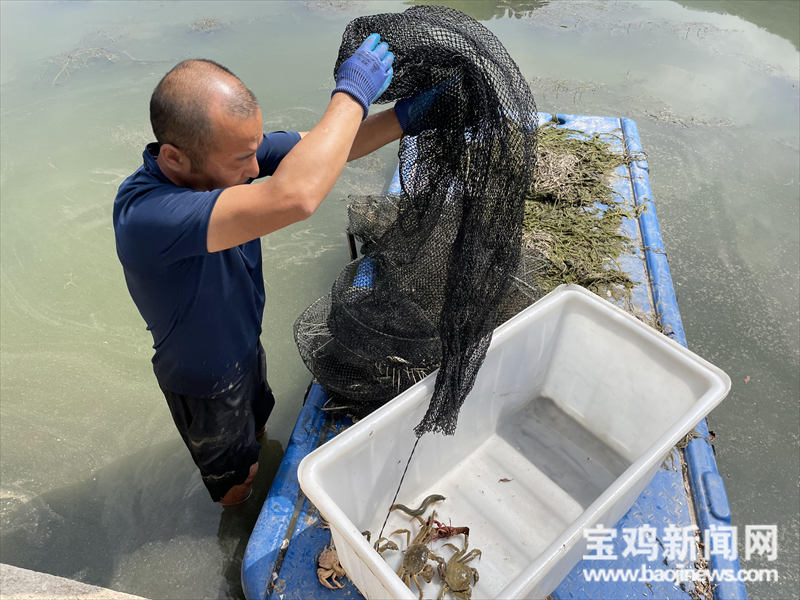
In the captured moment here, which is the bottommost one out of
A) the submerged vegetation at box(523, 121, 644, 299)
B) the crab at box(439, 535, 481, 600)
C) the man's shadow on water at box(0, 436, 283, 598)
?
the man's shadow on water at box(0, 436, 283, 598)

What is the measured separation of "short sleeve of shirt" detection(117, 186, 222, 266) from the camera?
48.7 inches

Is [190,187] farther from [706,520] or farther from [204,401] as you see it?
[706,520]

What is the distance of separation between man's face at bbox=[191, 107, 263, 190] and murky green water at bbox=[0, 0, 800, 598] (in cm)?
148

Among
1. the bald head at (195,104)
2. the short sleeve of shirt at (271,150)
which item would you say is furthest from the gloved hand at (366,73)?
the short sleeve of shirt at (271,150)

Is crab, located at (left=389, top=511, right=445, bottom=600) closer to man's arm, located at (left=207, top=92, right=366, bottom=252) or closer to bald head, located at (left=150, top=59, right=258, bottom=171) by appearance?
man's arm, located at (left=207, top=92, right=366, bottom=252)

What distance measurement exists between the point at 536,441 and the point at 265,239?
2176 millimetres

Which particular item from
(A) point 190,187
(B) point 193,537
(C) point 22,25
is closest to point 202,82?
(A) point 190,187

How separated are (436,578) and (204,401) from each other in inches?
36.9

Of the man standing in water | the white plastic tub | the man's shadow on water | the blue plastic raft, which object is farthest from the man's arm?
the man's shadow on water

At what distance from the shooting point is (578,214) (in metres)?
3.16

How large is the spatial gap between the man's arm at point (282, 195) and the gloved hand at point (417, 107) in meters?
0.41

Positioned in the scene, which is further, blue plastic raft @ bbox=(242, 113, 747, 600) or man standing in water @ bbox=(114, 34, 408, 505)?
blue plastic raft @ bbox=(242, 113, 747, 600)

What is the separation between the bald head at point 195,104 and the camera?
4.14 feet

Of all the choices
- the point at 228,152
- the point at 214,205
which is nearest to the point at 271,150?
the point at 228,152
